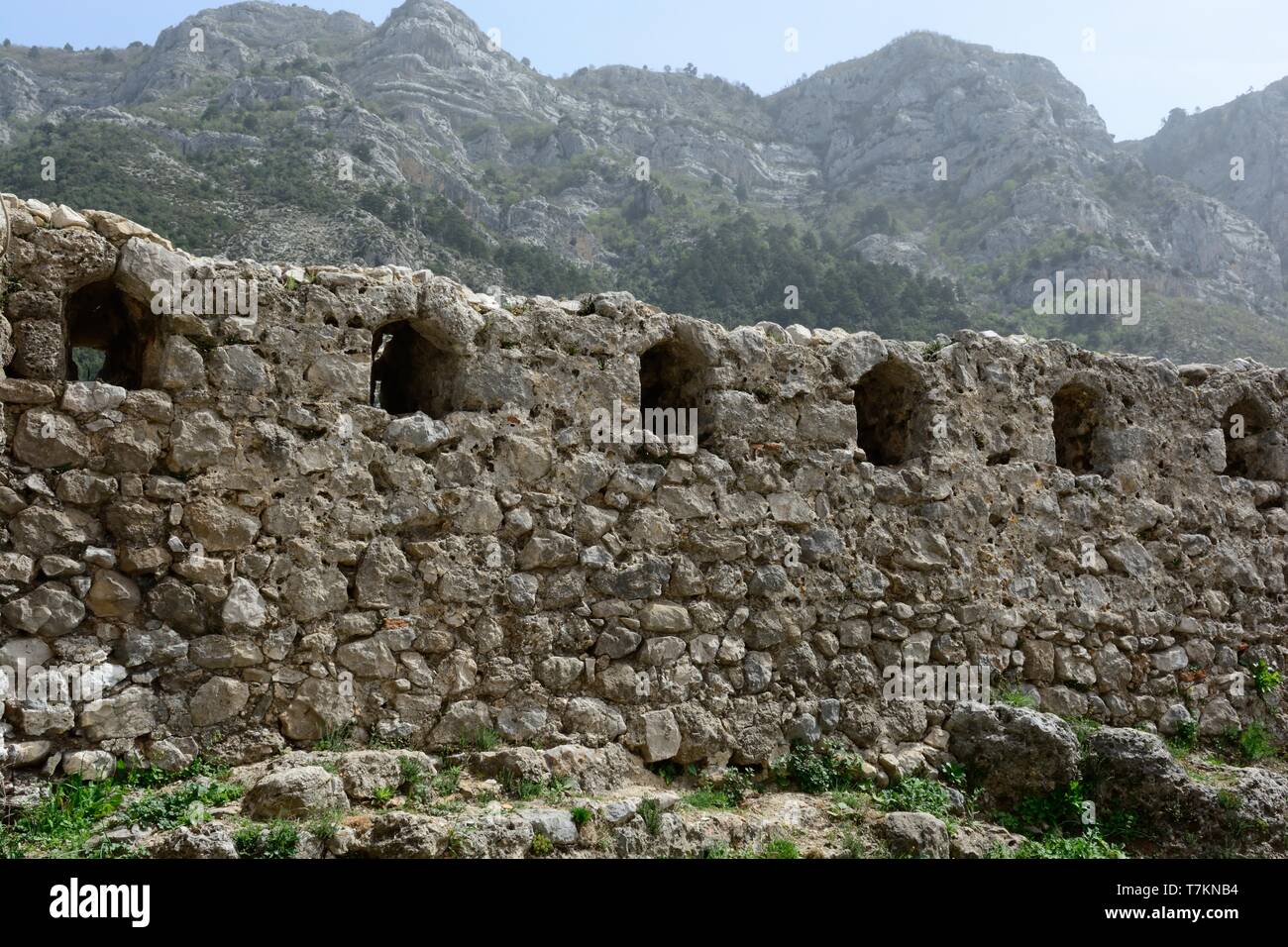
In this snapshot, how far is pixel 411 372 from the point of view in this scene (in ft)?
25.7

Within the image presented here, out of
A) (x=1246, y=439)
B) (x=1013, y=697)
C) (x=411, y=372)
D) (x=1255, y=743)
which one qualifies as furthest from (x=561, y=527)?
(x=1246, y=439)

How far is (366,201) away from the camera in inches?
1079

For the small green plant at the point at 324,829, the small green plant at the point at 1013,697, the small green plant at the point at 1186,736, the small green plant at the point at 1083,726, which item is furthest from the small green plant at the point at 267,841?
the small green plant at the point at 1186,736

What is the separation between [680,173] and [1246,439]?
149ft

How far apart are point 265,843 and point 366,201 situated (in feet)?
79.9

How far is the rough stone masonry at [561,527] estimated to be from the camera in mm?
6129

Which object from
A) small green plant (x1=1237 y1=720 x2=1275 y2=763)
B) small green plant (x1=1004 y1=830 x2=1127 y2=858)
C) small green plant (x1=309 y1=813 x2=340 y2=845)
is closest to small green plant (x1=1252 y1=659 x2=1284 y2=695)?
small green plant (x1=1237 y1=720 x2=1275 y2=763)

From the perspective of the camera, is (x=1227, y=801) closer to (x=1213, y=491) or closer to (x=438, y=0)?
(x=1213, y=491)

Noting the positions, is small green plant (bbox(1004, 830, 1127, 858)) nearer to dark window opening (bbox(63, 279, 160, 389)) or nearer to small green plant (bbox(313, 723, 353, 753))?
small green plant (bbox(313, 723, 353, 753))

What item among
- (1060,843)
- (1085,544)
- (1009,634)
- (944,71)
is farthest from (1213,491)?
(944,71)

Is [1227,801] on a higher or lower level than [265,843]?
lower

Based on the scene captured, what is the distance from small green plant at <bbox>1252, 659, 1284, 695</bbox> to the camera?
30.9 feet

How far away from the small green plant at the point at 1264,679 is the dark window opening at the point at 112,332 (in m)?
A: 9.30

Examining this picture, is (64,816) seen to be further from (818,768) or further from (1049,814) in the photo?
(1049,814)
